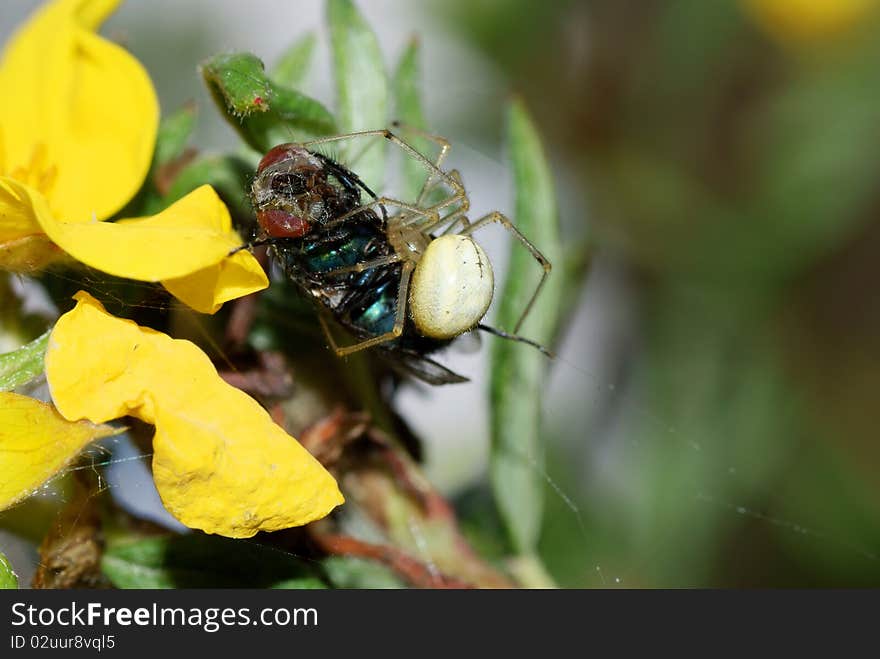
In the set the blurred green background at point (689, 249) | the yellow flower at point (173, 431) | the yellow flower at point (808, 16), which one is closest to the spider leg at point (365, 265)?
the yellow flower at point (173, 431)

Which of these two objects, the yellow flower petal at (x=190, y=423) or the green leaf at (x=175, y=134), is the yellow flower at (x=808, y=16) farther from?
the yellow flower petal at (x=190, y=423)

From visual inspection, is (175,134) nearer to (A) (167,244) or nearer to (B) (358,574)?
(A) (167,244)

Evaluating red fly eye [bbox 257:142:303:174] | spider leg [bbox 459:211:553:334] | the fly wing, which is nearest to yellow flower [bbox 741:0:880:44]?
spider leg [bbox 459:211:553:334]

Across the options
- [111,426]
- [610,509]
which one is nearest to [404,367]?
[111,426]

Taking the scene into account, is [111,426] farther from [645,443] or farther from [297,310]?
[645,443]

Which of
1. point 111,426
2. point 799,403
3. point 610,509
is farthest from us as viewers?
point 799,403

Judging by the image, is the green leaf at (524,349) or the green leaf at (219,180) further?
the green leaf at (524,349)

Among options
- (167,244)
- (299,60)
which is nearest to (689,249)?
(299,60)

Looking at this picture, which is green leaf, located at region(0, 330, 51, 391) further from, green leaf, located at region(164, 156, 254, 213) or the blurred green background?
the blurred green background
